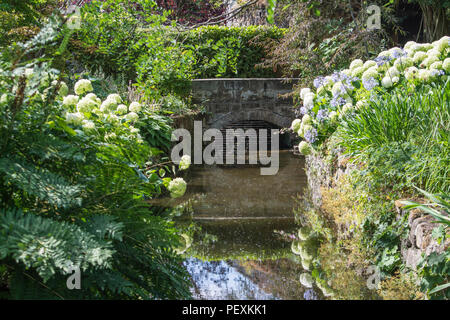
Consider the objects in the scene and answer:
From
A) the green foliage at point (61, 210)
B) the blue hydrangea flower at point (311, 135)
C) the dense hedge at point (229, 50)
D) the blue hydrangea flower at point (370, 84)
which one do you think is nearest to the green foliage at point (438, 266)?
the green foliage at point (61, 210)

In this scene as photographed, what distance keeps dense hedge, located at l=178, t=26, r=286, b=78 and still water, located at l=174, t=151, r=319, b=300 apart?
3.57 meters

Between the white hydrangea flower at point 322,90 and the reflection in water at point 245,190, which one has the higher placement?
the white hydrangea flower at point 322,90

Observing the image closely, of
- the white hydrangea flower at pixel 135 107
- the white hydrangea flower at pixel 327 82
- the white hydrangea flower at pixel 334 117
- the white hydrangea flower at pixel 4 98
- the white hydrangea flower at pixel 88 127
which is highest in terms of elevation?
the white hydrangea flower at pixel 327 82

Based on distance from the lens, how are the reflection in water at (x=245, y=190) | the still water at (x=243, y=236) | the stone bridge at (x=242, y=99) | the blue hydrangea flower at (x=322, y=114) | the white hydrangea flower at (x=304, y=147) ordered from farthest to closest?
the stone bridge at (x=242, y=99)
the reflection in water at (x=245, y=190)
the white hydrangea flower at (x=304, y=147)
the blue hydrangea flower at (x=322, y=114)
the still water at (x=243, y=236)

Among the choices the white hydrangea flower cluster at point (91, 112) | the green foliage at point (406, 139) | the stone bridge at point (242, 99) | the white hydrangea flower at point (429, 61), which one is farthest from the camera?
the stone bridge at point (242, 99)

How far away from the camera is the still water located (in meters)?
3.51

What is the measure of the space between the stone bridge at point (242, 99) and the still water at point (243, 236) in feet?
8.13

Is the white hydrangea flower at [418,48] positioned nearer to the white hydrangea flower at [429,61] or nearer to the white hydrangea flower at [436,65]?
the white hydrangea flower at [429,61]

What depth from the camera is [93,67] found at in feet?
33.9

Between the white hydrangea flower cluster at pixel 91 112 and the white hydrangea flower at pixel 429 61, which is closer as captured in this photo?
the white hydrangea flower cluster at pixel 91 112

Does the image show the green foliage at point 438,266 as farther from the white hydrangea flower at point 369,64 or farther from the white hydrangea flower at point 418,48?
the white hydrangea flower at point 418,48

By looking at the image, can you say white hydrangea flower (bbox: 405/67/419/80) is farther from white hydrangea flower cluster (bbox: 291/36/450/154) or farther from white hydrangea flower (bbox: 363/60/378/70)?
white hydrangea flower (bbox: 363/60/378/70)

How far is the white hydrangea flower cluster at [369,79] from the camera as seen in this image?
4.34m

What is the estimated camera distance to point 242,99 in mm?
10305
